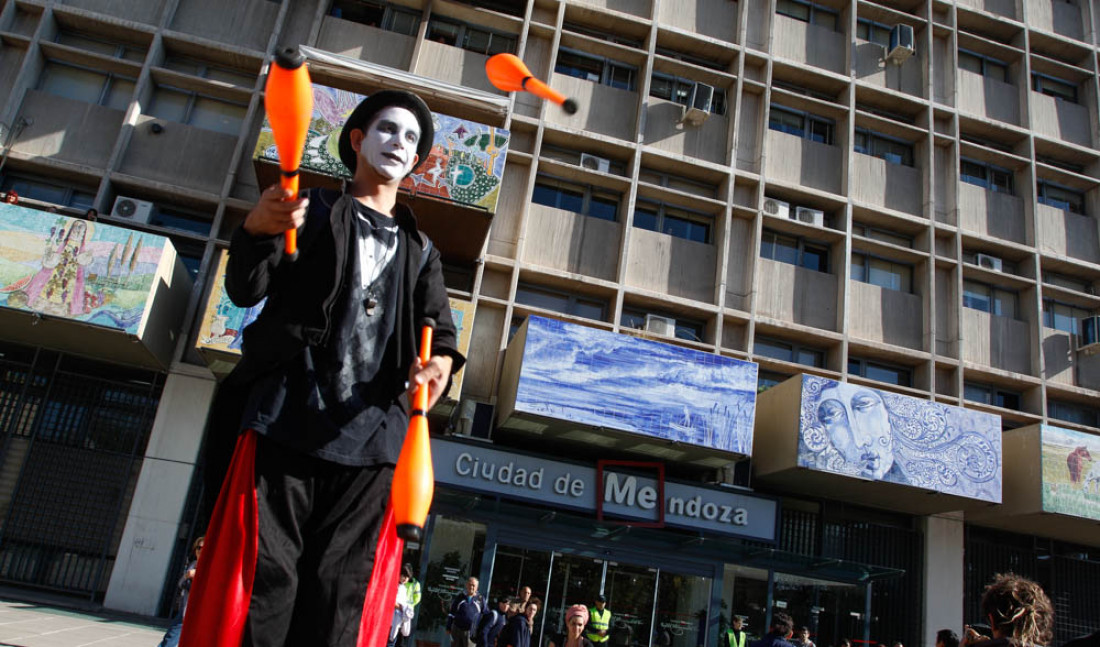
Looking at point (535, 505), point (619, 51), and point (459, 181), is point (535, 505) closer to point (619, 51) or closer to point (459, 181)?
point (459, 181)

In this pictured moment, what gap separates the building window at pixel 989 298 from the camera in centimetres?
2181

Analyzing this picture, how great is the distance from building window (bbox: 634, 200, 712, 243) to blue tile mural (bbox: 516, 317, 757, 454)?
194 inches

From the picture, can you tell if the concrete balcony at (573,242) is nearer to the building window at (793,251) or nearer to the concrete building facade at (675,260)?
the concrete building facade at (675,260)

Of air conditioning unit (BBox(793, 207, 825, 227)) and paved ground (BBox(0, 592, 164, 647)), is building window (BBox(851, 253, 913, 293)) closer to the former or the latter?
air conditioning unit (BBox(793, 207, 825, 227))

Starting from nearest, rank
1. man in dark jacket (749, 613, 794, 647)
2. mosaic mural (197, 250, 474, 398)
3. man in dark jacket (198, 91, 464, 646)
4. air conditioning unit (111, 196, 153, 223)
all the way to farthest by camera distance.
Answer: man in dark jacket (198, 91, 464, 646)
man in dark jacket (749, 613, 794, 647)
mosaic mural (197, 250, 474, 398)
air conditioning unit (111, 196, 153, 223)

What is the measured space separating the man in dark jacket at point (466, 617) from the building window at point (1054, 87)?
883 inches

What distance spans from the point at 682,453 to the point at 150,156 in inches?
523

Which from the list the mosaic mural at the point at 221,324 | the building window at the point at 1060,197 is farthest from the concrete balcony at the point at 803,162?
the mosaic mural at the point at 221,324

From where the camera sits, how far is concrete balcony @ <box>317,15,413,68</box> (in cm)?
1977

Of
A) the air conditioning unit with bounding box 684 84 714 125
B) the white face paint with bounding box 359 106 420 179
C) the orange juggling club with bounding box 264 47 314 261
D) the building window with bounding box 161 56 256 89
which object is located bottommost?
the orange juggling club with bounding box 264 47 314 261

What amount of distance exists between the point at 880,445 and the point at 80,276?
15.6m

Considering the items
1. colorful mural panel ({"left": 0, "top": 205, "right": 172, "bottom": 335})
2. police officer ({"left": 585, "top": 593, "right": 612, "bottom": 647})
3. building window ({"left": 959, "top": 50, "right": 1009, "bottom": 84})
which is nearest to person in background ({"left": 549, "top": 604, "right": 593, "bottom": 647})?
police officer ({"left": 585, "top": 593, "right": 612, "bottom": 647})

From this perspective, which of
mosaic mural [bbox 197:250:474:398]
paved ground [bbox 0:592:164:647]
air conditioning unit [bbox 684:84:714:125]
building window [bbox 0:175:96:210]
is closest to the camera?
paved ground [bbox 0:592:164:647]

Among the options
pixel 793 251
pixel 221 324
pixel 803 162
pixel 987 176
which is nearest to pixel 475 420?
pixel 221 324
